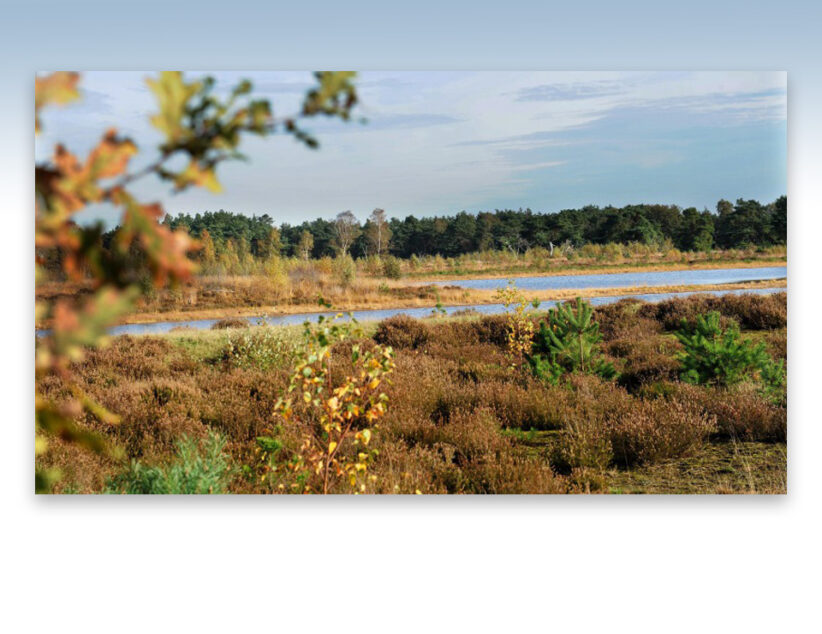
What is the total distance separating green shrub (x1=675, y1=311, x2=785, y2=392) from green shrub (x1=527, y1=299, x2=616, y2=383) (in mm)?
434

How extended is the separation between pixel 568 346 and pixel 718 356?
0.83 m

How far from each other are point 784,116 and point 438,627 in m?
3.13

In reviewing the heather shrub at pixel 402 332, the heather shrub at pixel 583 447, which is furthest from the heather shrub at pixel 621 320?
the heather shrub at pixel 402 332

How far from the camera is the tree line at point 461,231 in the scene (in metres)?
4.18

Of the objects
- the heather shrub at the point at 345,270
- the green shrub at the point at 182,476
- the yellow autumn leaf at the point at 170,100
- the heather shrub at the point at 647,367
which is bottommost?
the green shrub at the point at 182,476

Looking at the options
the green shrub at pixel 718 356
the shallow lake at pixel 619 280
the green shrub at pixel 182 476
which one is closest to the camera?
the green shrub at pixel 182 476

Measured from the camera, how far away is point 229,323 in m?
4.30

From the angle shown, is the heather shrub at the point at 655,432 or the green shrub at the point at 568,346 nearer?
the heather shrub at the point at 655,432

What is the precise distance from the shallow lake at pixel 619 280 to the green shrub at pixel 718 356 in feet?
0.71

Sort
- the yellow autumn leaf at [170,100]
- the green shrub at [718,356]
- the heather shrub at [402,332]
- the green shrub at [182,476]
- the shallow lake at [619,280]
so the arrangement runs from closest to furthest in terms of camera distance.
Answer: the yellow autumn leaf at [170,100] < the green shrub at [182,476] < the green shrub at [718,356] < the shallow lake at [619,280] < the heather shrub at [402,332]

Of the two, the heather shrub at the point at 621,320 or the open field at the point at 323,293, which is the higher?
the open field at the point at 323,293

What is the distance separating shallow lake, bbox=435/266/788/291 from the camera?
423 centimetres

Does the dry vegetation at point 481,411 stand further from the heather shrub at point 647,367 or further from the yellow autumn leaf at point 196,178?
the yellow autumn leaf at point 196,178

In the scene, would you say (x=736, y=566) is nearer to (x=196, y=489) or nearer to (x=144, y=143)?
(x=196, y=489)
